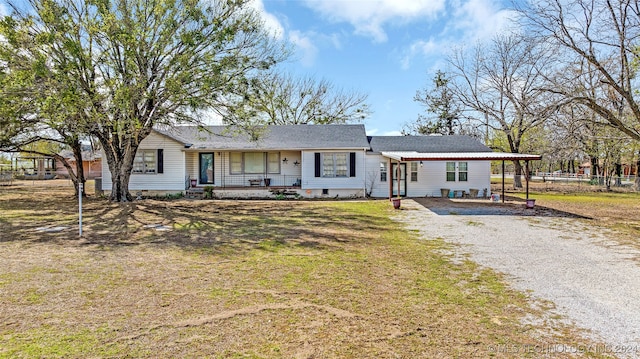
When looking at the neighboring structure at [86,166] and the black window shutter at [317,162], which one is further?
the neighboring structure at [86,166]

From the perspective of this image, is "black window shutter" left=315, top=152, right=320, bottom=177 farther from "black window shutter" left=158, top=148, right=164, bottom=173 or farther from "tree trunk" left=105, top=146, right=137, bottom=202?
"tree trunk" left=105, top=146, right=137, bottom=202

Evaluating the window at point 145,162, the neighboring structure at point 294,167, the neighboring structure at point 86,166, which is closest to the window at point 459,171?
the neighboring structure at point 294,167

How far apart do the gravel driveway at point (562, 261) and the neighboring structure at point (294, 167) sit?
671 cm

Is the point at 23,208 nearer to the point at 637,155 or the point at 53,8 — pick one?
the point at 53,8

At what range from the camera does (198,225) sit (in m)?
10.6

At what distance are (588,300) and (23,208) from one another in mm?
17578

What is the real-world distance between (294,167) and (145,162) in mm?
7692

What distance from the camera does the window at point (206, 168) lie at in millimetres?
20156

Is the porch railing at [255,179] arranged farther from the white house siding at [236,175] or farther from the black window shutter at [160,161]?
the black window shutter at [160,161]

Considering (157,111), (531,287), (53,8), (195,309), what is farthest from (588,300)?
(53,8)

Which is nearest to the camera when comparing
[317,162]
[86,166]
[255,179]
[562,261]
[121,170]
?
[562,261]

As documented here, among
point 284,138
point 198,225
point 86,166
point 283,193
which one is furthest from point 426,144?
point 86,166

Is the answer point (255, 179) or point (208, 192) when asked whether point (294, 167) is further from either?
point (208, 192)

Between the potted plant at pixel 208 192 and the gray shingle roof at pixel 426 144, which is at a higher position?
the gray shingle roof at pixel 426 144
